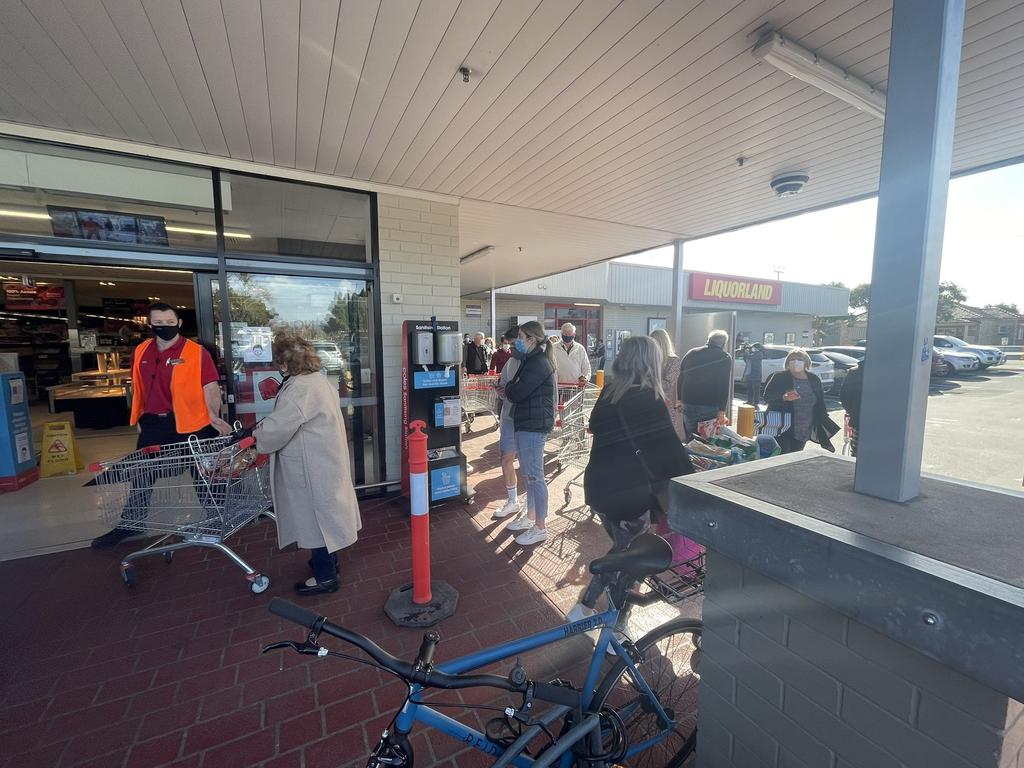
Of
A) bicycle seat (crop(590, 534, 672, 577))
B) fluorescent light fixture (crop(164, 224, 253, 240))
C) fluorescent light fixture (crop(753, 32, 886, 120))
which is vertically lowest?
bicycle seat (crop(590, 534, 672, 577))

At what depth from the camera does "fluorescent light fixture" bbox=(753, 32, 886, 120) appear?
2566 mm

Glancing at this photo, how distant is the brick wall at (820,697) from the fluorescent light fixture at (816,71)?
114 inches

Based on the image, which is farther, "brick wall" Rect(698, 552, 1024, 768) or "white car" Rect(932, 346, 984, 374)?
"white car" Rect(932, 346, 984, 374)

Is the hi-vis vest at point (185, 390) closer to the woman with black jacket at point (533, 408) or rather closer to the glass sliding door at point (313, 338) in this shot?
the glass sliding door at point (313, 338)

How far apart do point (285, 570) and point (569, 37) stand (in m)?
4.19

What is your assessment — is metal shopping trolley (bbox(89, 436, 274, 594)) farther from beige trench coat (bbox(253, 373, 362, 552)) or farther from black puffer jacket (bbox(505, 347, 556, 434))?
black puffer jacket (bbox(505, 347, 556, 434))

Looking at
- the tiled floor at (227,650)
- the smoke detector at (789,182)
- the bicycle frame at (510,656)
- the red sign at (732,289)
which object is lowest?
the tiled floor at (227,650)

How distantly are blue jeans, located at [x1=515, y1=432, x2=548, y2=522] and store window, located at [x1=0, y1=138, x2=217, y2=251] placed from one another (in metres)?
3.51

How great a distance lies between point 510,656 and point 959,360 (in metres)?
18.3

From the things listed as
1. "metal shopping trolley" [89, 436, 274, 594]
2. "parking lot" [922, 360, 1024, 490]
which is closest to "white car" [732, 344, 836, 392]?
"parking lot" [922, 360, 1024, 490]

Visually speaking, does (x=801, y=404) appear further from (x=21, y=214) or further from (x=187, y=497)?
(x=21, y=214)

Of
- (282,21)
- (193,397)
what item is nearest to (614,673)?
(282,21)

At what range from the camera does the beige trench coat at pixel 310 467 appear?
2.92m

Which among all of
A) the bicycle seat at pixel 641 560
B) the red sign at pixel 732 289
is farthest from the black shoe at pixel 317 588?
the red sign at pixel 732 289
